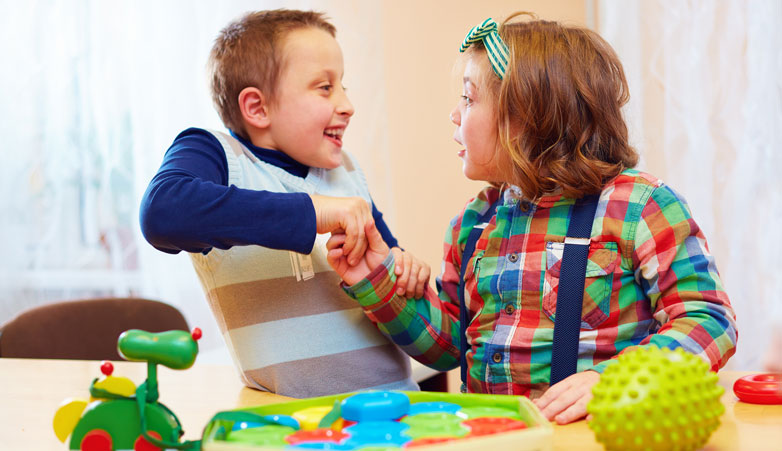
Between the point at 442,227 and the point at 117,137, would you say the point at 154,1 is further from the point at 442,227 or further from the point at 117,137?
the point at 442,227

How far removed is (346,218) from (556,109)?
302 millimetres

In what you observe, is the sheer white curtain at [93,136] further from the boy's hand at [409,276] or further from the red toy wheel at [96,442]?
the red toy wheel at [96,442]

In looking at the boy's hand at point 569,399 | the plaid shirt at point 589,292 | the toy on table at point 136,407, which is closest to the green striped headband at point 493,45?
the plaid shirt at point 589,292

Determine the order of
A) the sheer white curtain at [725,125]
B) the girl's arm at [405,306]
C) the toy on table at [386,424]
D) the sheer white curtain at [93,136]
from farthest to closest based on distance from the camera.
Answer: the sheer white curtain at [93,136] < the sheer white curtain at [725,125] < the girl's arm at [405,306] < the toy on table at [386,424]

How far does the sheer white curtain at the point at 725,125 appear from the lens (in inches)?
65.1

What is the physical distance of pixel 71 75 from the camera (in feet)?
7.39

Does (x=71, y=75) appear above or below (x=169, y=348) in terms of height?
above

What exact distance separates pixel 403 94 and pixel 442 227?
418 mm

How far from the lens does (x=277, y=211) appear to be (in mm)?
813

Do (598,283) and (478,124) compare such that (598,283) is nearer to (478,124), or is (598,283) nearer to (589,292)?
(589,292)

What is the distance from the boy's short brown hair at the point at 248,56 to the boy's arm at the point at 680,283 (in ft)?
1.85

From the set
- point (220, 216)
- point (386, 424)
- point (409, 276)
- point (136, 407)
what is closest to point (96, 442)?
point (136, 407)

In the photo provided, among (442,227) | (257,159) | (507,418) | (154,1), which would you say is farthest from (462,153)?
(154,1)

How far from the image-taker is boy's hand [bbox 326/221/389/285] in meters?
0.92
